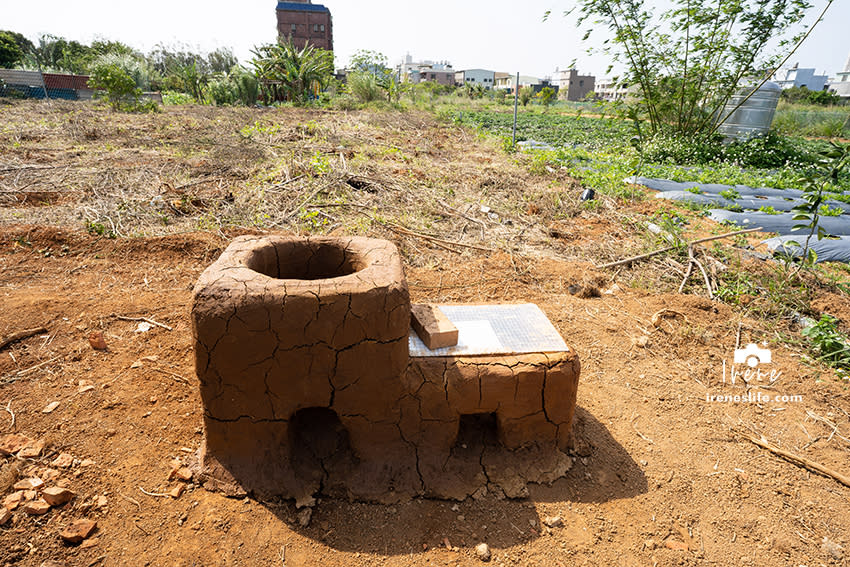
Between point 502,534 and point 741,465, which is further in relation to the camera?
point 741,465

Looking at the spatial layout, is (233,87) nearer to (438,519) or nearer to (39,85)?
(39,85)

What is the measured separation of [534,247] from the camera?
5703mm

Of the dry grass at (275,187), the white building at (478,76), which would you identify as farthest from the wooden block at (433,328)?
the white building at (478,76)

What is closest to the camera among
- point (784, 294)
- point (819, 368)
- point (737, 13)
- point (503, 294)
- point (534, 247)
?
point (819, 368)

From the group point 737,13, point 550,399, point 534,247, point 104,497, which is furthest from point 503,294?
point 737,13

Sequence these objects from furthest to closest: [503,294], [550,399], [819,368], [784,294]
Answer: [503,294] < [784,294] < [819,368] < [550,399]

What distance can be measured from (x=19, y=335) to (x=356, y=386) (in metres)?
2.75

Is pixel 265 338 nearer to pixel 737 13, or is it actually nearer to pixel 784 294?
pixel 784 294

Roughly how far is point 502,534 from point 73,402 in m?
2.56

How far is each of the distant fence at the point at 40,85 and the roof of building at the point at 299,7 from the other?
33412 mm

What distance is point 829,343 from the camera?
342 cm

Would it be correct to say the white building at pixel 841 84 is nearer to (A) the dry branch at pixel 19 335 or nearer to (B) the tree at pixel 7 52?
(A) the dry branch at pixel 19 335

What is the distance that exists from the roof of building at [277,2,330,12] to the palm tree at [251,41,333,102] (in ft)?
111

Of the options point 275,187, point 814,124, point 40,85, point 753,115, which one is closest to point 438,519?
point 275,187
